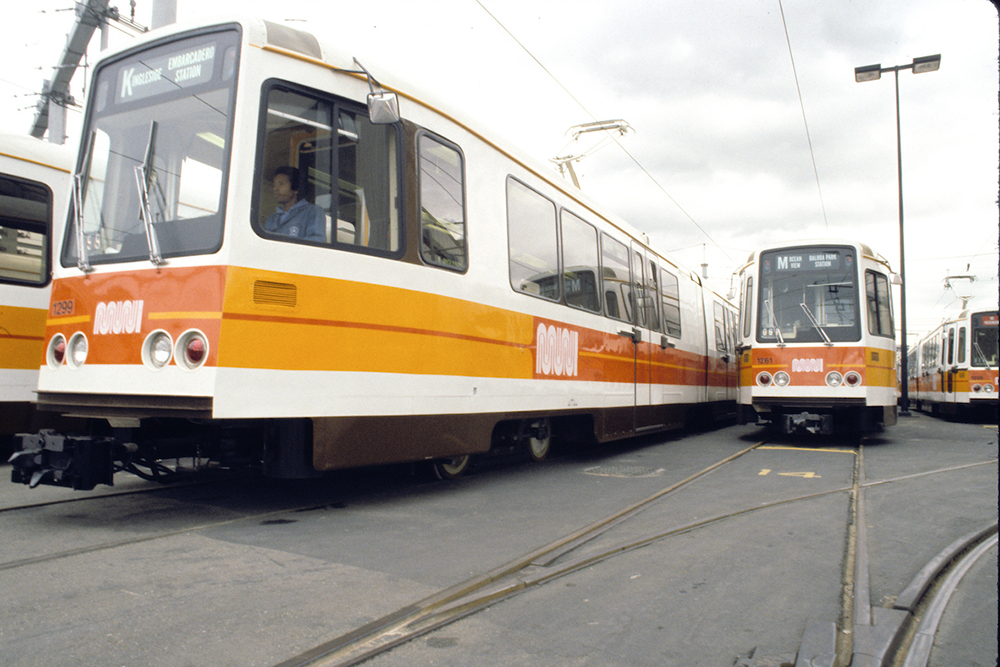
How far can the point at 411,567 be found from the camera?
3873mm

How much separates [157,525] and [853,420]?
32.7 feet

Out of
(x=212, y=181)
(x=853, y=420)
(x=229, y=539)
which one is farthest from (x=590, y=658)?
(x=853, y=420)

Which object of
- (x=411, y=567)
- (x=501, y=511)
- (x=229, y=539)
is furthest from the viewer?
(x=501, y=511)

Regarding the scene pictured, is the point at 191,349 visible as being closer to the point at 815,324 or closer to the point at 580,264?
the point at 580,264

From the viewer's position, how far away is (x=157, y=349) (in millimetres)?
4562

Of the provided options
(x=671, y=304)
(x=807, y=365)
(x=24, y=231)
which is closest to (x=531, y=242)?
(x=24, y=231)

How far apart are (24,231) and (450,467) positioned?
524 cm

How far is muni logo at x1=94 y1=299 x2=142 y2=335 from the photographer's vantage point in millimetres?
4684

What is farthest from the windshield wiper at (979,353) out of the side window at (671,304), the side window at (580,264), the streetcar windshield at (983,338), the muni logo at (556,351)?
the muni logo at (556,351)

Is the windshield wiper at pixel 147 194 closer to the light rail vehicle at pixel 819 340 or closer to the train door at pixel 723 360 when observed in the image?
the light rail vehicle at pixel 819 340

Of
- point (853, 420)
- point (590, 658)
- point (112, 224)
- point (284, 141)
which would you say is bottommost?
point (590, 658)

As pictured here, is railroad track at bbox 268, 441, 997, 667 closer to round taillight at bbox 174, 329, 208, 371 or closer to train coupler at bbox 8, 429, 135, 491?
round taillight at bbox 174, 329, 208, 371

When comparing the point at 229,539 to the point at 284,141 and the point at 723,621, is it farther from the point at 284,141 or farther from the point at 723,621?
the point at 723,621

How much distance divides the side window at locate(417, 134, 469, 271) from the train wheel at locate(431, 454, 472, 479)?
1895mm
